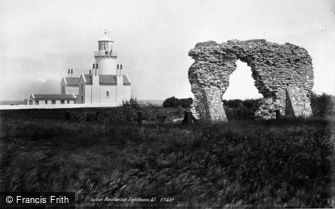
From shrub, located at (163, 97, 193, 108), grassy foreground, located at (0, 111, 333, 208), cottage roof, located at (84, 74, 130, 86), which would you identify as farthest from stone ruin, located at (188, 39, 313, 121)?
cottage roof, located at (84, 74, 130, 86)

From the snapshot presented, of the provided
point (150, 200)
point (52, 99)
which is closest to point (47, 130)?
point (150, 200)

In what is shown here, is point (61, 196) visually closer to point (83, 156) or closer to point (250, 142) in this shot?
point (83, 156)

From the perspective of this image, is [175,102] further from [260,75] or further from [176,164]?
[176,164]

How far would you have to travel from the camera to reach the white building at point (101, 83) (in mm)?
51906

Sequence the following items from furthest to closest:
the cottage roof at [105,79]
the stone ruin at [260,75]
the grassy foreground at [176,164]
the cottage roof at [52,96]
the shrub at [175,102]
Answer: the cottage roof at [105,79] → the cottage roof at [52,96] → the shrub at [175,102] → the stone ruin at [260,75] → the grassy foreground at [176,164]

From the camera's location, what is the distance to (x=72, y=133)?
12.5m

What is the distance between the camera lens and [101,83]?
52.8 m

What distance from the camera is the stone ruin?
18031mm

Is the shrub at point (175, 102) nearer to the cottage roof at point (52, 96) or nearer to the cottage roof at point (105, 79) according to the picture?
the cottage roof at point (52, 96)

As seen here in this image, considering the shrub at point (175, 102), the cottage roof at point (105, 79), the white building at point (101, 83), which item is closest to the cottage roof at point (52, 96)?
the white building at point (101, 83)

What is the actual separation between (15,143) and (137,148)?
290 cm

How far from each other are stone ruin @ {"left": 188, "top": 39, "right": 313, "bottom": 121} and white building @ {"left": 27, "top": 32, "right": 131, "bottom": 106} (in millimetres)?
32716

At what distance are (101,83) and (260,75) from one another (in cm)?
3569

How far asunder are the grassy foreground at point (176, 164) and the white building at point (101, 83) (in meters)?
39.0
